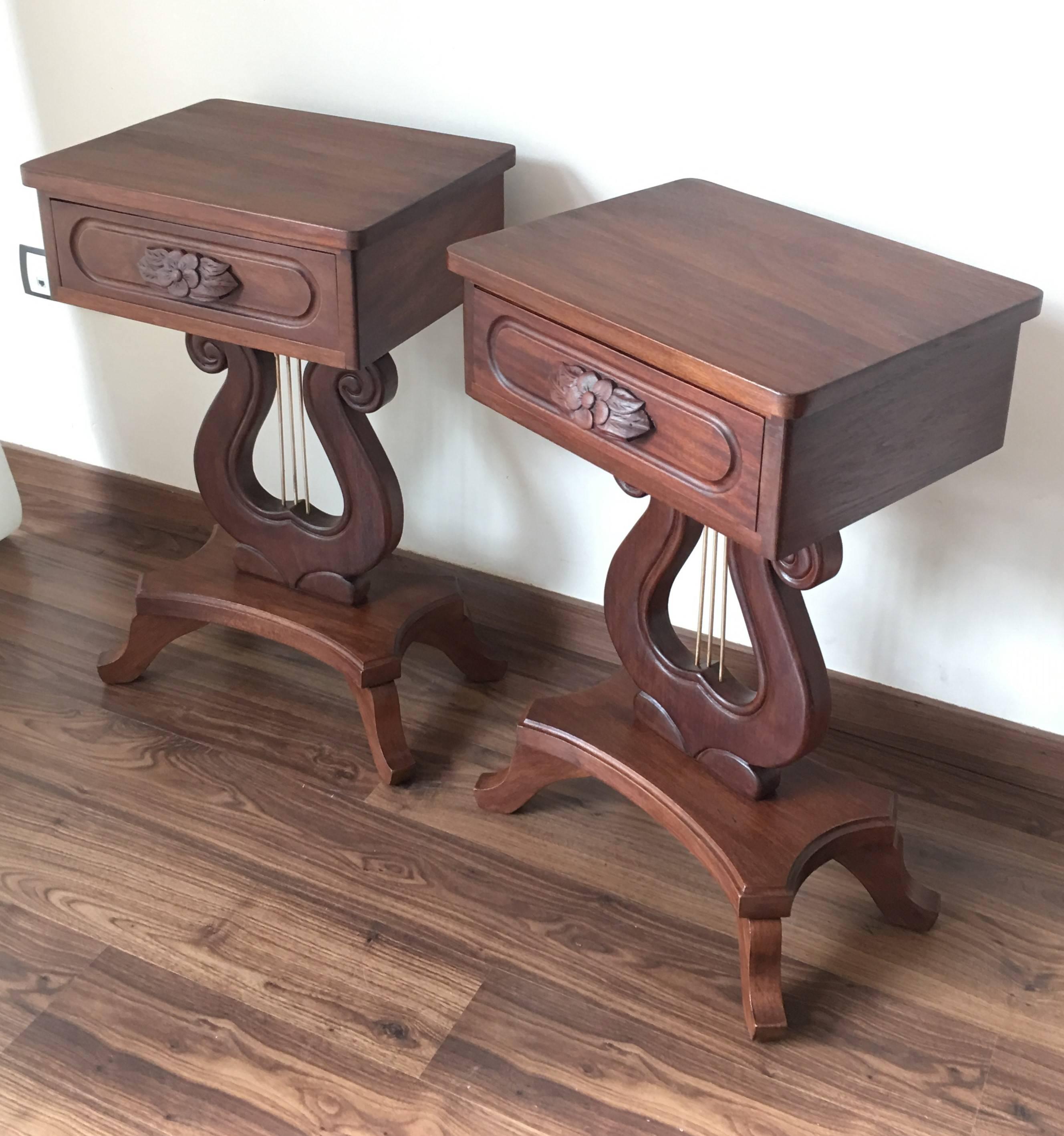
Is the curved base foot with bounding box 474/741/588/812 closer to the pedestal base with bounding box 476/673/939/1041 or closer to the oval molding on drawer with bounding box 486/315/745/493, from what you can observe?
the pedestal base with bounding box 476/673/939/1041

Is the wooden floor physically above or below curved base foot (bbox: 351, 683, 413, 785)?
below

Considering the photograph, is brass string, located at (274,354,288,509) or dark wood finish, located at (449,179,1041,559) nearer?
dark wood finish, located at (449,179,1041,559)

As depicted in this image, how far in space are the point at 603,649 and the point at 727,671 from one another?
398 millimetres

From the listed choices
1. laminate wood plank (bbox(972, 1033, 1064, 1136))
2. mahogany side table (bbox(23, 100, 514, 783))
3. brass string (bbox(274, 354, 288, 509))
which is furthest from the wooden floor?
brass string (bbox(274, 354, 288, 509))

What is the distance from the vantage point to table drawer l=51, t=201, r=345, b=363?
1366 millimetres

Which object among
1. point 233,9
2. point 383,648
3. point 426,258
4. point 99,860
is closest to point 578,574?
point 383,648

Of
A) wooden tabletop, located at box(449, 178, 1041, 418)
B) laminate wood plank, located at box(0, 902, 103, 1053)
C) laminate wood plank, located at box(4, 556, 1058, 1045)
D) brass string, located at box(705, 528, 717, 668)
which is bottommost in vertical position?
laminate wood plank, located at box(4, 556, 1058, 1045)

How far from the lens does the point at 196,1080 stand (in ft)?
4.23

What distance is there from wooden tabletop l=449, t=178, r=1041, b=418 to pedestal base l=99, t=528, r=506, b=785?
0.55 metres

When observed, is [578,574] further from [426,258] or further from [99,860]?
[99,860]

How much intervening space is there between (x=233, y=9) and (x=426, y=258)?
53 cm

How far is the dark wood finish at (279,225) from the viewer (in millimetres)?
1355

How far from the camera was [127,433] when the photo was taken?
215cm

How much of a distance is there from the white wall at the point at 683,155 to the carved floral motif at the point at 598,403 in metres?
0.45
